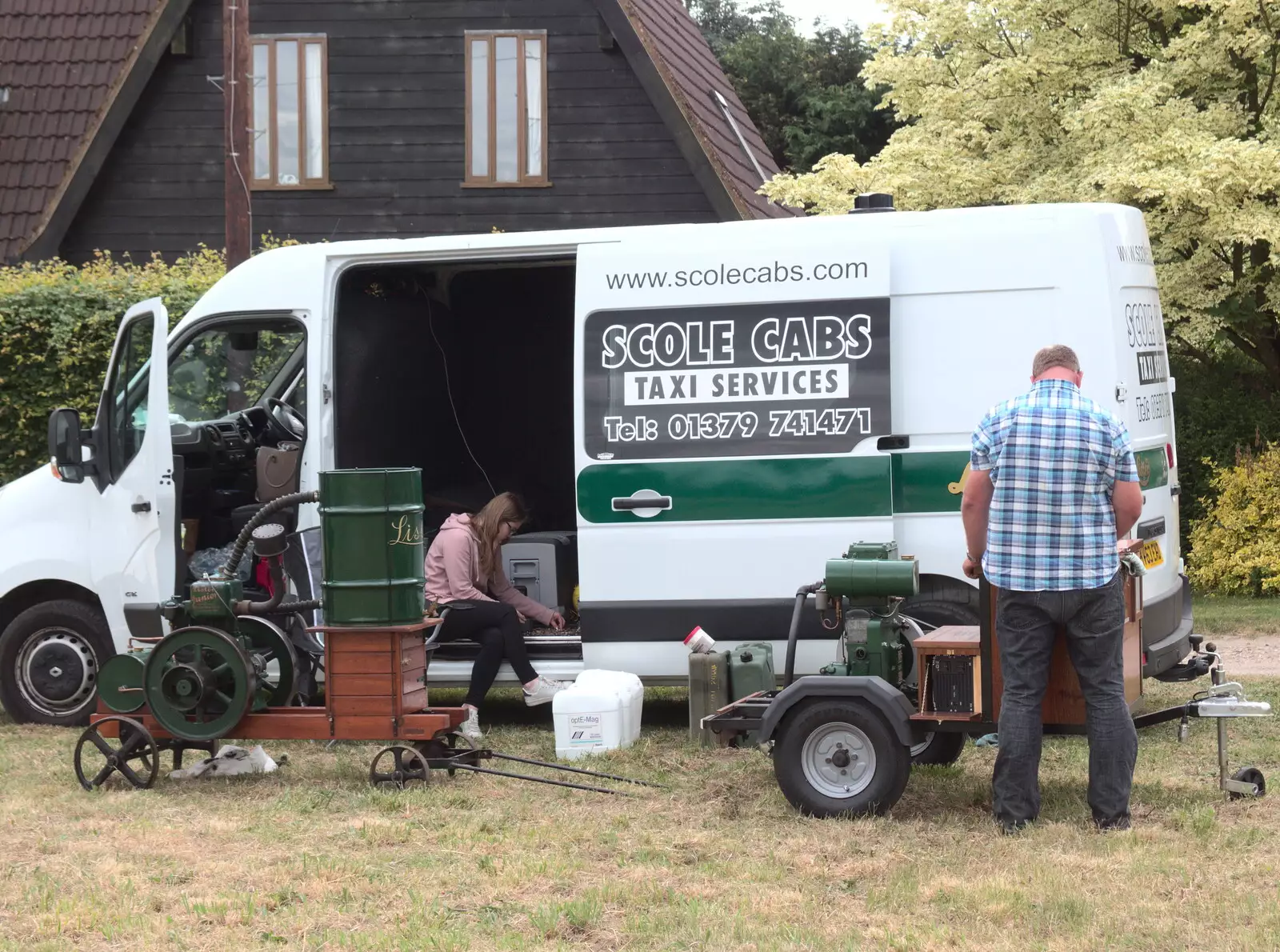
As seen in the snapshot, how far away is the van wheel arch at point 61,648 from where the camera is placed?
8883 mm

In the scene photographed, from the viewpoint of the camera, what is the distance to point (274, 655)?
7.63 metres

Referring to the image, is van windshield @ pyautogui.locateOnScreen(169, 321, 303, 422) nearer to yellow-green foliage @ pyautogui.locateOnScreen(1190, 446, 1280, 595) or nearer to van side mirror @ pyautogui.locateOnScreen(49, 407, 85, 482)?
van side mirror @ pyautogui.locateOnScreen(49, 407, 85, 482)

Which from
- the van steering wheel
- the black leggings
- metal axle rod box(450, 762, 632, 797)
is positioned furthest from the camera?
the van steering wheel

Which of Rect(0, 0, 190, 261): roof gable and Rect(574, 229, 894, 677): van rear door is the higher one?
Rect(0, 0, 190, 261): roof gable

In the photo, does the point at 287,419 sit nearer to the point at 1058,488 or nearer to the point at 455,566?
the point at 455,566

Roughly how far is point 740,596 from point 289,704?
2203mm

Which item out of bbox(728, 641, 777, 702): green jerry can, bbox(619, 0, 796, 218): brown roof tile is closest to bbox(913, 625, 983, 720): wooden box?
bbox(728, 641, 777, 702): green jerry can

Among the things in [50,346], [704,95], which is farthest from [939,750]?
[704,95]

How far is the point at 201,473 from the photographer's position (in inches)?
355

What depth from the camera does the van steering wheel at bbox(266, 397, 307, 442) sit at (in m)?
9.39

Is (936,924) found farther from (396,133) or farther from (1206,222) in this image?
(396,133)

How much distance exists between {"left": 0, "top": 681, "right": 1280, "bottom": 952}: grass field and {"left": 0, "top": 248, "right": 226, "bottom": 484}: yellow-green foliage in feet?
20.1

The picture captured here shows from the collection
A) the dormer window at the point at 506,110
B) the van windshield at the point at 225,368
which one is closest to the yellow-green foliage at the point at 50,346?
the van windshield at the point at 225,368

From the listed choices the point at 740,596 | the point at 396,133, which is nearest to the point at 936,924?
the point at 740,596
